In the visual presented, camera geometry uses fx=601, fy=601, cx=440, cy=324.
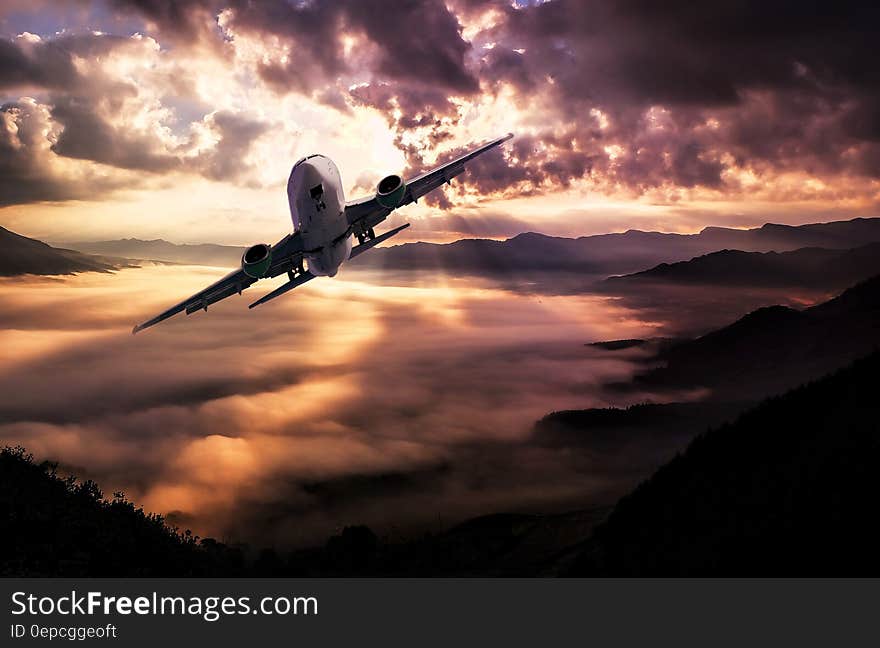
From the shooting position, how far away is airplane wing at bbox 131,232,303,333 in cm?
4722

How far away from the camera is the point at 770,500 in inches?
1534

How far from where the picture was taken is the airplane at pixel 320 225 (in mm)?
40406

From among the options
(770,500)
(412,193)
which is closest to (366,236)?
(412,193)

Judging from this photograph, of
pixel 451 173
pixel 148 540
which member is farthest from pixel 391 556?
pixel 451 173

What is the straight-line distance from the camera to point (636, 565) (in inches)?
1618

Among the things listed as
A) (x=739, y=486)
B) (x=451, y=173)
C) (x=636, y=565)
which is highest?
(x=451, y=173)

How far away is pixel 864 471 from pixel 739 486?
11257 mm

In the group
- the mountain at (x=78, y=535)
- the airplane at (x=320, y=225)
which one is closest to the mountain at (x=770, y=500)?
the airplane at (x=320, y=225)

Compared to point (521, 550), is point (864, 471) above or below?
above

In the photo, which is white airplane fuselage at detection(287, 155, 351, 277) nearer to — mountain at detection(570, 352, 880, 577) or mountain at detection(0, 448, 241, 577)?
mountain at detection(570, 352, 880, 577)

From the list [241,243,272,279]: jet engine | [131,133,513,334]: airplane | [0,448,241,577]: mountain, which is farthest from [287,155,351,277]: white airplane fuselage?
[0,448,241,577]: mountain
